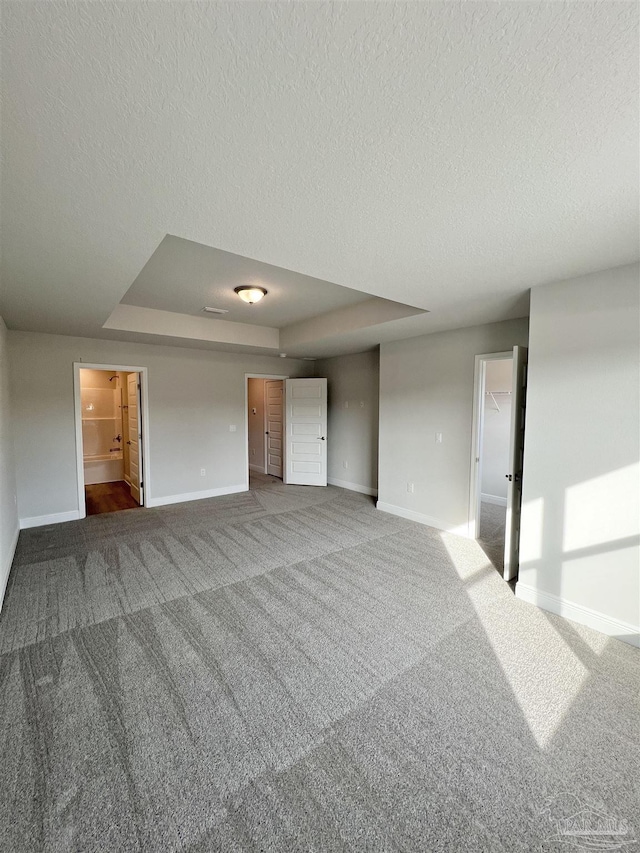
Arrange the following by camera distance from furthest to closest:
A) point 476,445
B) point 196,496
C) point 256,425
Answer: point 256,425 → point 196,496 → point 476,445

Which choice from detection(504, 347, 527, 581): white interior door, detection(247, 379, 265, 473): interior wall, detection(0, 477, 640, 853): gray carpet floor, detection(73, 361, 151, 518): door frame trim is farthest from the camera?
detection(247, 379, 265, 473): interior wall

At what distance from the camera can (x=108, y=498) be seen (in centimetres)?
600

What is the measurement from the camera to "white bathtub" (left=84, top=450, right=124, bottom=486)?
708cm

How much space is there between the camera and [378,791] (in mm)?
1440

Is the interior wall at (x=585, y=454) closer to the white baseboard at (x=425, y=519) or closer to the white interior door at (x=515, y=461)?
the white interior door at (x=515, y=461)

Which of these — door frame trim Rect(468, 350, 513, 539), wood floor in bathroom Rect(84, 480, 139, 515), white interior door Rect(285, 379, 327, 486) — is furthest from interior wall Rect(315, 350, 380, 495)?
wood floor in bathroom Rect(84, 480, 139, 515)

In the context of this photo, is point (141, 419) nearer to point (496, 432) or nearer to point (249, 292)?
point (249, 292)

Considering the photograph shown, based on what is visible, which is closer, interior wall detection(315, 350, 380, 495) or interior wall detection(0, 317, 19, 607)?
interior wall detection(0, 317, 19, 607)

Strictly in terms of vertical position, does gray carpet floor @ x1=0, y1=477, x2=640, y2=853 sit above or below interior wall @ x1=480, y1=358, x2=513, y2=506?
below

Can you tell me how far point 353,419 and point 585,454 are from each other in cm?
416

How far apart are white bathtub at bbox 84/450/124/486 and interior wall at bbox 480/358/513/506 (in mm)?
6957

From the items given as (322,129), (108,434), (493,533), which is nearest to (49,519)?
(108,434)

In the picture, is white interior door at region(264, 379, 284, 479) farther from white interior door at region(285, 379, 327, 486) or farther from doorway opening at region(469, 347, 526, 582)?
doorway opening at region(469, 347, 526, 582)

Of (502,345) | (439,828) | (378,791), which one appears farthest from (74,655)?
(502,345)
